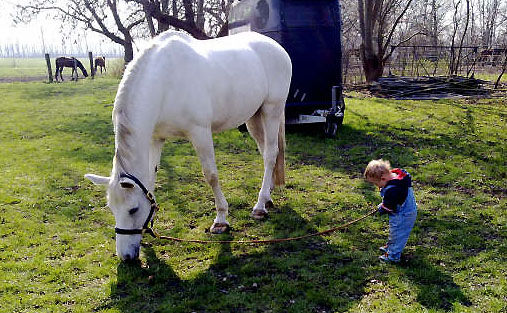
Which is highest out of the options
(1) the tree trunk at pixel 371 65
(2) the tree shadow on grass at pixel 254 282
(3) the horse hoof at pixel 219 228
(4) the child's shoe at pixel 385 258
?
(1) the tree trunk at pixel 371 65

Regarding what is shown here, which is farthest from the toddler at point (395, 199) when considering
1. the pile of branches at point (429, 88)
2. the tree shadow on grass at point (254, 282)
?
the pile of branches at point (429, 88)

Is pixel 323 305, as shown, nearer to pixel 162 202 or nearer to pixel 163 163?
pixel 162 202

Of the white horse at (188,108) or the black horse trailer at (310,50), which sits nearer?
the white horse at (188,108)

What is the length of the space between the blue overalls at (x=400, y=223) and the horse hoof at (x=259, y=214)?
147 cm

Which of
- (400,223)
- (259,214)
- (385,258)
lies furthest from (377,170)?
(259,214)

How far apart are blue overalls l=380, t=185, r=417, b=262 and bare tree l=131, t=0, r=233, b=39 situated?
10.1m

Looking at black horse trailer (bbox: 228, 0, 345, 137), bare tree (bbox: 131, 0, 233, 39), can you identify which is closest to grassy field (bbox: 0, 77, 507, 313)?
black horse trailer (bbox: 228, 0, 345, 137)

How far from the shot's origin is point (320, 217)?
441 centimetres

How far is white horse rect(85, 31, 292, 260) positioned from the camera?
124 inches

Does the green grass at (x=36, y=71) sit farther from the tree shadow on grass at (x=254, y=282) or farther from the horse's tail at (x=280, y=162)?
the tree shadow on grass at (x=254, y=282)

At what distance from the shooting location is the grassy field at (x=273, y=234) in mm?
2939

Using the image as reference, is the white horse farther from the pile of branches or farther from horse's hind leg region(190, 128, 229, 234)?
the pile of branches

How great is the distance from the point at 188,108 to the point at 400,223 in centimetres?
201

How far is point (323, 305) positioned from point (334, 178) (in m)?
3.07
